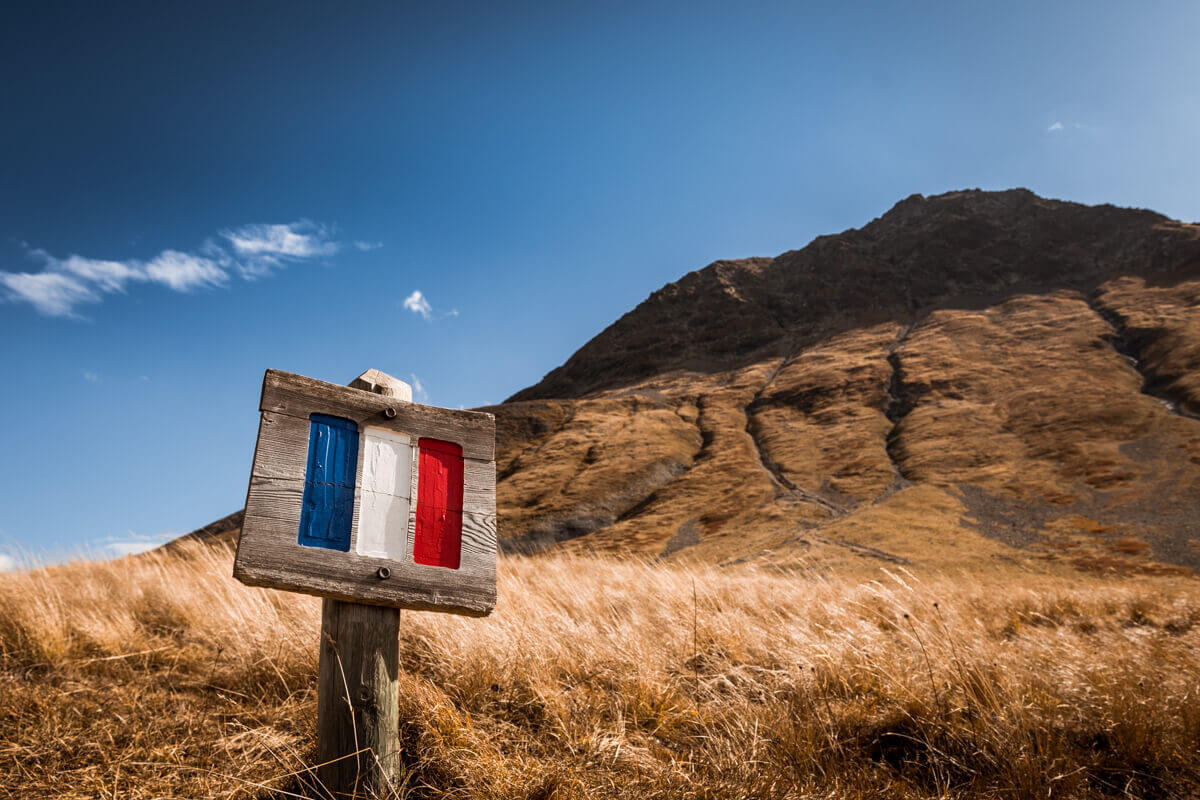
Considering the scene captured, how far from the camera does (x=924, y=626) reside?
156 inches

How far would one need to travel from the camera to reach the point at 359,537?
2396mm

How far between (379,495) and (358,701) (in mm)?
791

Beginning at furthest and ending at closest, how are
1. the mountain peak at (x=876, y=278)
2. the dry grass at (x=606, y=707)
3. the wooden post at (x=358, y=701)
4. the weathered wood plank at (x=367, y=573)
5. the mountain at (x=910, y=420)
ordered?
the mountain peak at (x=876, y=278) → the mountain at (x=910, y=420) → the dry grass at (x=606, y=707) → the wooden post at (x=358, y=701) → the weathered wood plank at (x=367, y=573)

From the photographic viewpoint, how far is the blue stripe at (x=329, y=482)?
2.36m

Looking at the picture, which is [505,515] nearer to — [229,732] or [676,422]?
[676,422]

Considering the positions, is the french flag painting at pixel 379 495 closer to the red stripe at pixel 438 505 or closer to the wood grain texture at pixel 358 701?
the red stripe at pixel 438 505

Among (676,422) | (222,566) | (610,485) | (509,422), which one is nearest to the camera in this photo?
(222,566)

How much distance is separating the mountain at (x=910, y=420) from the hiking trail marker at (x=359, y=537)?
308 inches

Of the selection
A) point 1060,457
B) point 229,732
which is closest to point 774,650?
point 229,732

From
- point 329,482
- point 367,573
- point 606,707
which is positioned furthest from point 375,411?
point 606,707

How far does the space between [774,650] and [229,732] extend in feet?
10.2

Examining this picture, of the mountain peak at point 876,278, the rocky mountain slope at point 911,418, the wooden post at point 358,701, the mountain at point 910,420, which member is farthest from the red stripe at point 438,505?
the mountain peak at point 876,278

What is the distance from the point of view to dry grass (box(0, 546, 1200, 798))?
2479 mm

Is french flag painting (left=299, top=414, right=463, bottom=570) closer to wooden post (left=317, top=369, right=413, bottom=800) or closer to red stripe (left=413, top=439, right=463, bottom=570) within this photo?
red stripe (left=413, top=439, right=463, bottom=570)
